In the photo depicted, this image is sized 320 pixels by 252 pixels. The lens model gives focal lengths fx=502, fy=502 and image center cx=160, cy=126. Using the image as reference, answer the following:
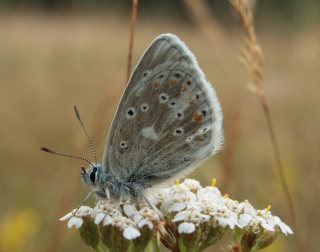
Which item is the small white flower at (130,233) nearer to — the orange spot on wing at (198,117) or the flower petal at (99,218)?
the flower petal at (99,218)

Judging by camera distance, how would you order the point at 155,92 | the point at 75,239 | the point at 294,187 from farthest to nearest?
A: the point at 294,187
the point at 75,239
the point at 155,92

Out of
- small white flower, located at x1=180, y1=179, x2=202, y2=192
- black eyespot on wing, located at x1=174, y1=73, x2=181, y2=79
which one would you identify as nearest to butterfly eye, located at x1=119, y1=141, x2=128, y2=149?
small white flower, located at x1=180, y1=179, x2=202, y2=192

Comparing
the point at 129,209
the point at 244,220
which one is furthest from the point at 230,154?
the point at 129,209

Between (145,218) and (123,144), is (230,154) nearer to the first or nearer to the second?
(123,144)

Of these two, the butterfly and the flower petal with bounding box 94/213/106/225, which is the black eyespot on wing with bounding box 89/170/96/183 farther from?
the flower petal with bounding box 94/213/106/225

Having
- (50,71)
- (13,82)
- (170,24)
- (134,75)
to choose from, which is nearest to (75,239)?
(134,75)

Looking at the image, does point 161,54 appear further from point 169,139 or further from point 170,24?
point 170,24

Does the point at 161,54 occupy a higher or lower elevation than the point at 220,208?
higher
